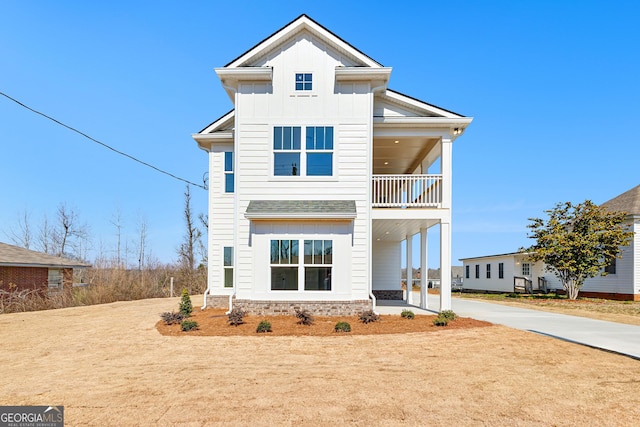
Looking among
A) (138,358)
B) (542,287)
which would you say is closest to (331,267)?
(138,358)

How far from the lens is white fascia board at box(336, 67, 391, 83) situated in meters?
12.3

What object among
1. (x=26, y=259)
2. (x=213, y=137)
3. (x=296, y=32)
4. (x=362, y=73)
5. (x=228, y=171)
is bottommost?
(x=26, y=259)

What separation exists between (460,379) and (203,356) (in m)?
4.94

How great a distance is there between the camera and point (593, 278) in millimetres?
23766

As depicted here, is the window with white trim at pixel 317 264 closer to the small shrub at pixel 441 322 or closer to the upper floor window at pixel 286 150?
the upper floor window at pixel 286 150

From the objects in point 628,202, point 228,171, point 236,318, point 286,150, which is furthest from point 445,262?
point 628,202

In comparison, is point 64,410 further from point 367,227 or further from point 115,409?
point 367,227

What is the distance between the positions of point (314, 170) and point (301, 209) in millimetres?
1488

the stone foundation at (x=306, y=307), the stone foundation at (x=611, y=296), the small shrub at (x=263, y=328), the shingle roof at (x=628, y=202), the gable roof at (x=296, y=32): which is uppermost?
the gable roof at (x=296, y=32)

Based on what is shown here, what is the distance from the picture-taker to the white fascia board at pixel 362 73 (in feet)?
40.2

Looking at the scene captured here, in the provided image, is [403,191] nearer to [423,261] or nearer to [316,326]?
[423,261]

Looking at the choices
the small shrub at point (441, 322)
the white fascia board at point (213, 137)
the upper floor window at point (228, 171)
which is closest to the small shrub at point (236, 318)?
the small shrub at point (441, 322)
